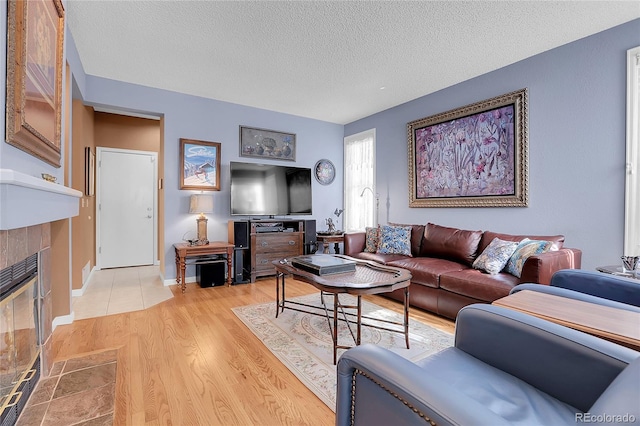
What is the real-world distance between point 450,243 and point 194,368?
2797 millimetres

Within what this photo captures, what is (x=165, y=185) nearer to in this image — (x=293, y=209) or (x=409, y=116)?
(x=293, y=209)

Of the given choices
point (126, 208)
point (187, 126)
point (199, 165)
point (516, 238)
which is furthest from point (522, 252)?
point (126, 208)

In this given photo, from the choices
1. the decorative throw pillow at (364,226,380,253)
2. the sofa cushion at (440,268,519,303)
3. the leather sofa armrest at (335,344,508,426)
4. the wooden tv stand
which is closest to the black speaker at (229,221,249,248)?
the wooden tv stand

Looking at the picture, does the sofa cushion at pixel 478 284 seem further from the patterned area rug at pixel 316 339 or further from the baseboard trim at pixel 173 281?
the baseboard trim at pixel 173 281

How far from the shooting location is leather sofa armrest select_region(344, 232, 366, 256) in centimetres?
400

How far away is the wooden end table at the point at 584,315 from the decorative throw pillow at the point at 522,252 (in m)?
1.28

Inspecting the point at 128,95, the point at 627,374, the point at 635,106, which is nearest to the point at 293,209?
the point at 128,95

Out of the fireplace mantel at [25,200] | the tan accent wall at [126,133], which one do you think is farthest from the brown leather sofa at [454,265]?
the tan accent wall at [126,133]

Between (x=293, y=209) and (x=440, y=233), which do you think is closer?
(x=440, y=233)

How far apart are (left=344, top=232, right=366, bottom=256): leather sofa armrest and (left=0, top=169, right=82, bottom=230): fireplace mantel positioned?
2.97 metres

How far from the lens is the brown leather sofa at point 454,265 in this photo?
236 cm

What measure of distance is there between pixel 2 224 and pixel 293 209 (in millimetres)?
3798

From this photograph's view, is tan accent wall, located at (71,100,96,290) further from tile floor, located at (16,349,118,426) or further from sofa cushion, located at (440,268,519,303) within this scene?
sofa cushion, located at (440,268,519,303)

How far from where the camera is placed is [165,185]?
4035 millimetres
